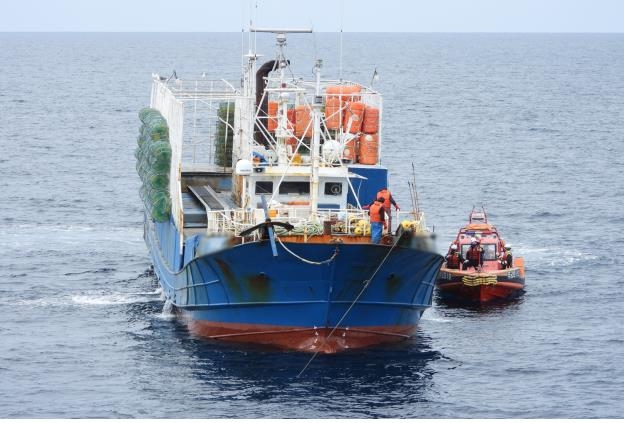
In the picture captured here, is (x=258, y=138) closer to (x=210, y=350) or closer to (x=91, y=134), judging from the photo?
(x=210, y=350)

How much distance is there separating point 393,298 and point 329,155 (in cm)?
735

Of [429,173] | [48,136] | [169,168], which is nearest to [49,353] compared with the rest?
[169,168]

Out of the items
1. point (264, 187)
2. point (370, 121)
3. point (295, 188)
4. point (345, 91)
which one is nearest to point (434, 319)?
point (295, 188)

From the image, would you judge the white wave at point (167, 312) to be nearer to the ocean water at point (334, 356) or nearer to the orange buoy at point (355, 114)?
the ocean water at point (334, 356)

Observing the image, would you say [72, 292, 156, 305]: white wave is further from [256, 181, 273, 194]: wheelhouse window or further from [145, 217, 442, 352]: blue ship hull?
[256, 181, 273, 194]: wheelhouse window

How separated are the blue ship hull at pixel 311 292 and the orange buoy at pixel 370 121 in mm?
10160

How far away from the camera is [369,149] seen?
5828cm

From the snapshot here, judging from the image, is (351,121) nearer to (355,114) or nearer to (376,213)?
(355,114)

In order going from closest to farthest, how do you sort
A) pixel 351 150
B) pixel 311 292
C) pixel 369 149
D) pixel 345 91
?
1. pixel 311 292
2. pixel 369 149
3. pixel 351 150
4. pixel 345 91

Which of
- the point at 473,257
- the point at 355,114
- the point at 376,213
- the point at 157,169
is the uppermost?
the point at 355,114

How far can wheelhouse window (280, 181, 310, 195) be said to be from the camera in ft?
175

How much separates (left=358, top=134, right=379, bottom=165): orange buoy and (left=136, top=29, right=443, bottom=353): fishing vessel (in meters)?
0.05

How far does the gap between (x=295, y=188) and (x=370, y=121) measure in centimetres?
687

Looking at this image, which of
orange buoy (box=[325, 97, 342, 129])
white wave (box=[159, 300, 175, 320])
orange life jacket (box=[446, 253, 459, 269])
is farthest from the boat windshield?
white wave (box=[159, 300, 175, 320])
